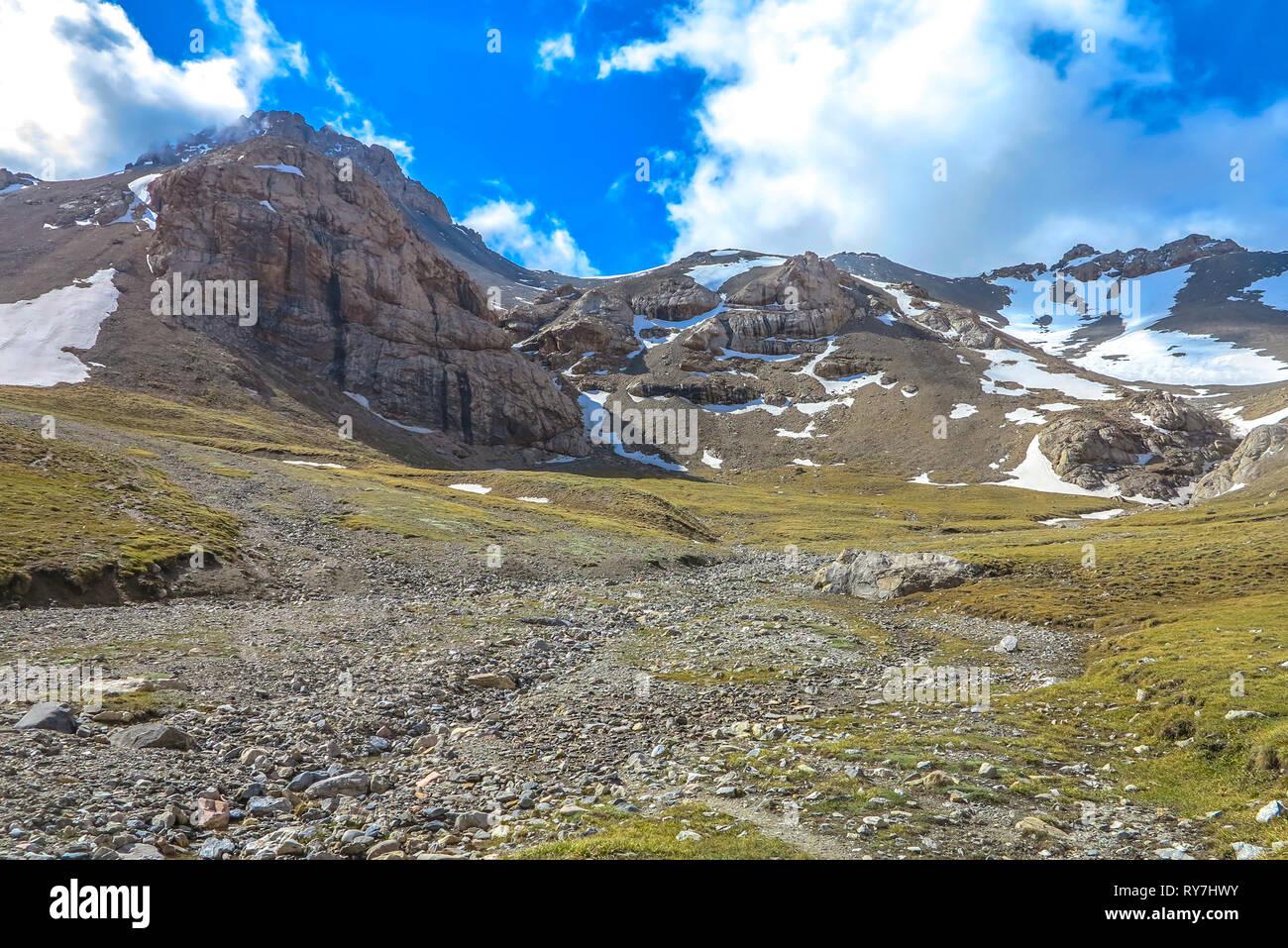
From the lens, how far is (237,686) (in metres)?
18.2

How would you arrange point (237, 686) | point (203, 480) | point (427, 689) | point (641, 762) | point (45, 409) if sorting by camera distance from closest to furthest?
point (641, 762), point (237, 686), point (427, 689), point (203, 480), point (45, 409)

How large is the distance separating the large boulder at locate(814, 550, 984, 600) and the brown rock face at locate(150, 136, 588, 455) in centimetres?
13520

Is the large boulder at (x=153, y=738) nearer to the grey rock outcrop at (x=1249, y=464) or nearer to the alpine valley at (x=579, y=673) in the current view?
the alpine valley at (x=579, y=673)

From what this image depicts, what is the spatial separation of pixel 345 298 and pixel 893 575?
545ft

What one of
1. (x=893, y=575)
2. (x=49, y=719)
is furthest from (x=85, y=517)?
(x=893, y=575)

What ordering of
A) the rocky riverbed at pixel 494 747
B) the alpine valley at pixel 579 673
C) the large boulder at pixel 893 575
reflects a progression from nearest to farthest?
the rocky riverbed at pixel 494 747
the alpine valley at pixel 579 673
the large boulder at pixel 893 575

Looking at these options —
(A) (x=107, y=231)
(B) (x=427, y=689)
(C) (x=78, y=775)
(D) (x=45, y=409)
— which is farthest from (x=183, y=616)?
(A) (x=107, y=231)

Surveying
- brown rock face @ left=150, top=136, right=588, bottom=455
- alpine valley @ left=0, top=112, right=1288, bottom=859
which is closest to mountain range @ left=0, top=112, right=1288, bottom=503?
brown rock face @ left=150, top=136, right=588, bottom=455

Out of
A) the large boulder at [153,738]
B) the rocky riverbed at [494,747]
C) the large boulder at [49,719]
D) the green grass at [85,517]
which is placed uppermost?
the green grass at [85,517]

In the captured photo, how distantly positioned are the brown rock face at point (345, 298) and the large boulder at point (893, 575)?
135197mm

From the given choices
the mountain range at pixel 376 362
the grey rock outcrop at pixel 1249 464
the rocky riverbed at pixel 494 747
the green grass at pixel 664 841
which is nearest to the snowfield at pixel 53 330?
the mountain range at pixel 376 362

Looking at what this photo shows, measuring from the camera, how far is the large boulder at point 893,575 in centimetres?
4406
